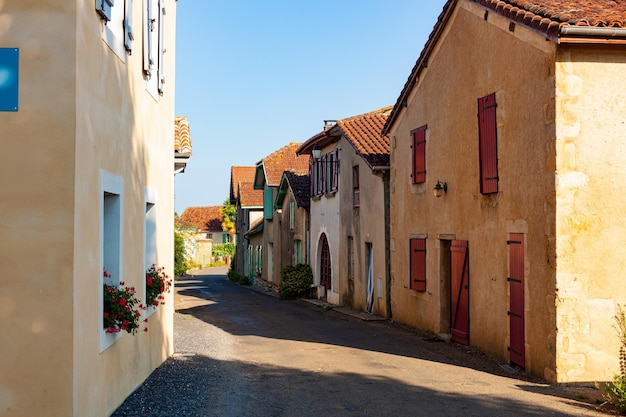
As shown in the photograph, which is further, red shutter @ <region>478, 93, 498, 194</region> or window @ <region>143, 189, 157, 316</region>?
red shutter @ <region>478, 93, 498, 194</region>

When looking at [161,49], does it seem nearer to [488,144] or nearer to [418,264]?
[488,144]

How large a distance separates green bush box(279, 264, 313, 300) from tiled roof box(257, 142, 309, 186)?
848 cm

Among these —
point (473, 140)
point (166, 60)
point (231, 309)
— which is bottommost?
point (231, 309)

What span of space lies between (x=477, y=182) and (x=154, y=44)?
20.3ft

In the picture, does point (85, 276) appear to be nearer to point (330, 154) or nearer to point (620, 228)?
point (620, 228)

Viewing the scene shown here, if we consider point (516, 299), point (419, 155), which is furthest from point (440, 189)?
point (516, 299)

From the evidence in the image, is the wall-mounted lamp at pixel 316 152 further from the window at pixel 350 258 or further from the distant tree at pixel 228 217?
the distant tree at pixel 228 217

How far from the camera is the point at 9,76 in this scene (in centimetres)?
563

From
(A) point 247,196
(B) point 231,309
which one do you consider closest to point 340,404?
(B) point 231,309

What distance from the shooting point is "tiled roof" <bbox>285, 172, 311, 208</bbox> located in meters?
29.7

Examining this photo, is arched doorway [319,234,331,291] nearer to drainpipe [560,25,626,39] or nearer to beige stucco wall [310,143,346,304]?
beige stucco wall [310,143,346,304]

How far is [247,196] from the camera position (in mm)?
46625

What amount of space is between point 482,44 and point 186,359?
23.5ft

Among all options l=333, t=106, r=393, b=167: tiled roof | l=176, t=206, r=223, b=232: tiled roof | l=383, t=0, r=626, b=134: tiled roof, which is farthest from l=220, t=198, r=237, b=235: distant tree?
l=383, t=0, r=626, b=134: tiled roof
